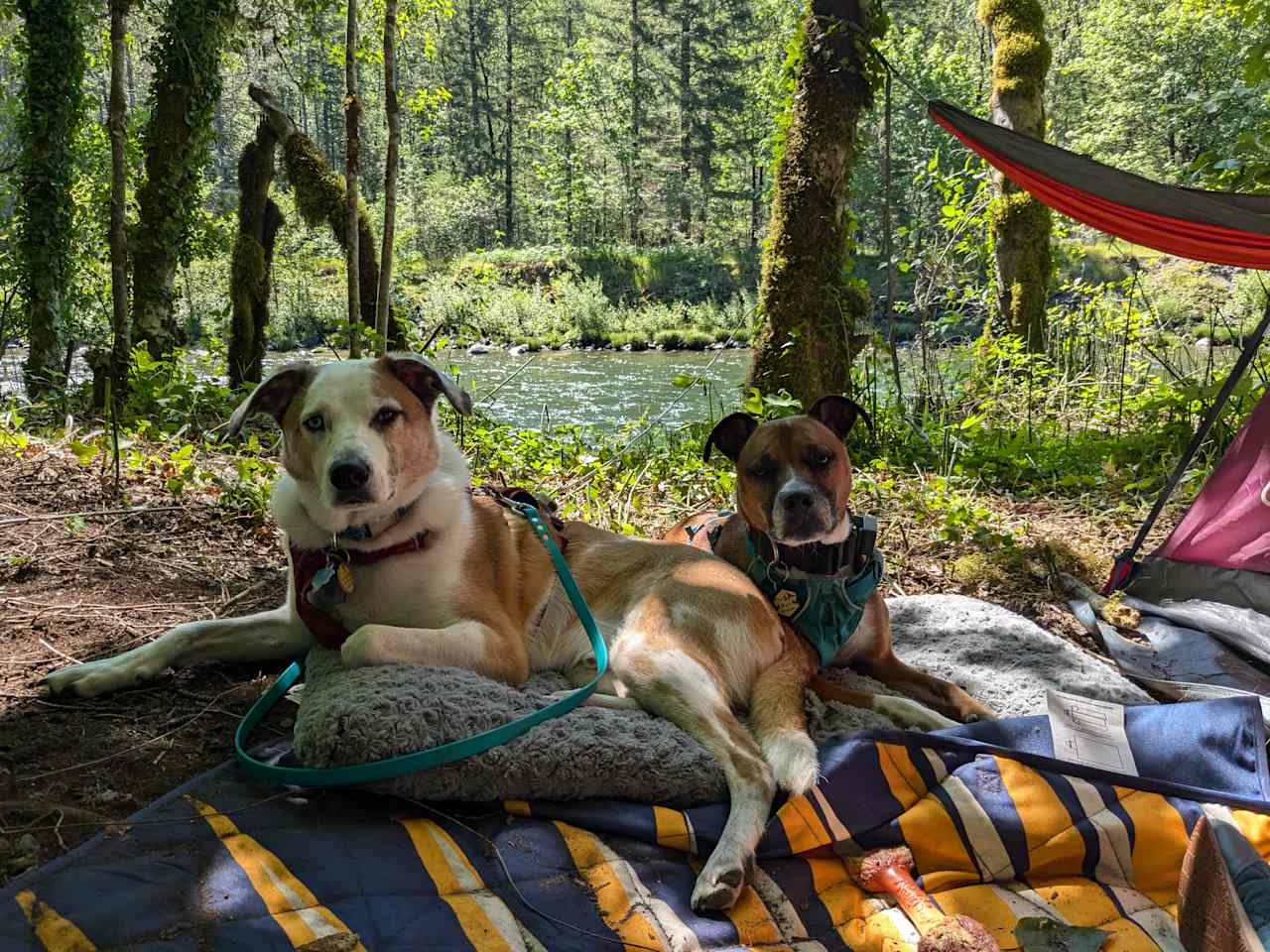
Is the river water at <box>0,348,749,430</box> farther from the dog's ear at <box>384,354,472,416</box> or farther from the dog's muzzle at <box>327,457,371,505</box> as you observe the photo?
the dog's muzzle at <box>327,457,371,505</box>

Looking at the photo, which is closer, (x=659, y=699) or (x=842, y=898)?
(x=842, y=898)

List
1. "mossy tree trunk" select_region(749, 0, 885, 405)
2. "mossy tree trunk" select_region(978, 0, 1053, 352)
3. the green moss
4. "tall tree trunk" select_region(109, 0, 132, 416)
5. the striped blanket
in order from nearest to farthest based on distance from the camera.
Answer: the striped blanket < "mossy tree trunk" select_region(749, 0, 885, 405) < "tall tree trunk" select_region(109, 0, 132, 416) < the green moss < "mossy tree trunk" select_region(978, 0, 1053, 352)

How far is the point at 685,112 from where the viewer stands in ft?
147

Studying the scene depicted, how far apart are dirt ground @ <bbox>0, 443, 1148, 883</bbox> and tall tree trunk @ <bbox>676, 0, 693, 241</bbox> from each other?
42.4 metres

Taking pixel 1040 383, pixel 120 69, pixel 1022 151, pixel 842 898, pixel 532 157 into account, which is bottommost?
pixel 842 898

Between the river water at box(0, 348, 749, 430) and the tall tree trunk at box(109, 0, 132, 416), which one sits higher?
the tall tree trunk at box(109, 0, 132, 416)

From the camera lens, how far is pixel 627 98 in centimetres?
4509

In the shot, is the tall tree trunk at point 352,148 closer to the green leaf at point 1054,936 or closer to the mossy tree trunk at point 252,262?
the mossy tree trunk at point 252,262

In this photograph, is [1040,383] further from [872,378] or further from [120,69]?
[120,69]

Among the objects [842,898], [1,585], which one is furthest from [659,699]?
[1,585]

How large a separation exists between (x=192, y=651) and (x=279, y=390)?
2.96ft

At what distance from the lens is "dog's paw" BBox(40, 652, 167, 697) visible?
256cm

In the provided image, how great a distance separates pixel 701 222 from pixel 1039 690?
45.2 meters

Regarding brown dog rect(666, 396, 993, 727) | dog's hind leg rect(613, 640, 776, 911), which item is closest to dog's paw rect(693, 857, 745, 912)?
dog's hind leg rect(613, 640, 776, 911)
